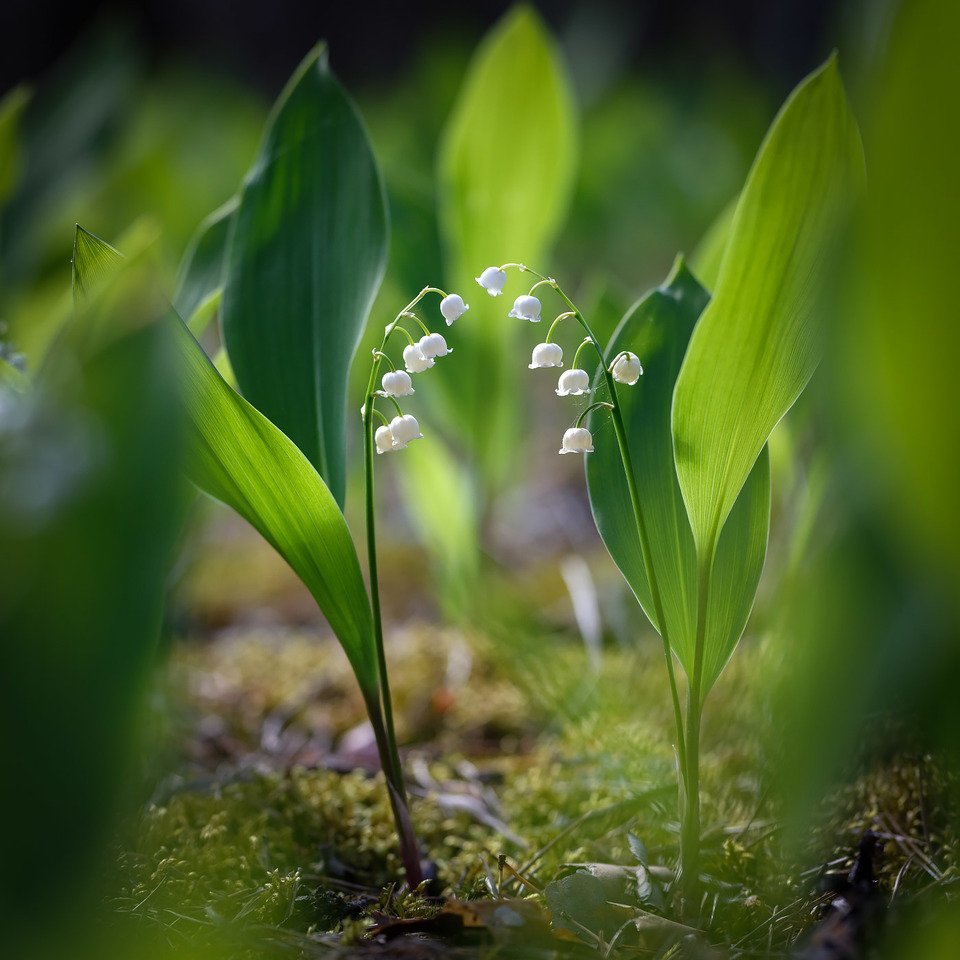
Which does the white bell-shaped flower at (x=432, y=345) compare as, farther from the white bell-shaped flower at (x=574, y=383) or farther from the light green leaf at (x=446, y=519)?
the light green leaf at (x=446, y=519)

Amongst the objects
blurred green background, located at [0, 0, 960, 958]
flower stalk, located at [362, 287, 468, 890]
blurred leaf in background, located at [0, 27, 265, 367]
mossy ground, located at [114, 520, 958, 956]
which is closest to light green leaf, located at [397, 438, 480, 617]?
blurred green background, located at [0, 0, 960, 958]

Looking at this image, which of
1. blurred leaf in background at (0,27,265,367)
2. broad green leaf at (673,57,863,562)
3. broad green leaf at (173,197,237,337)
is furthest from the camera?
blurred leaf in background at (0,27,265,367)

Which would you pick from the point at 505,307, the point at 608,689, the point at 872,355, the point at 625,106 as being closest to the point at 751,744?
the point at 608,689

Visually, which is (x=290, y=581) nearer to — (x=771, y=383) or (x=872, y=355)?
(x=771, y=383)

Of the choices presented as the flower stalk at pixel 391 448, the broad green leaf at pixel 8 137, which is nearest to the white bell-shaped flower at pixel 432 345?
the flower stalk at pixel 391 448

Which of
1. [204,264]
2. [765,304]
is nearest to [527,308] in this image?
[765,304]

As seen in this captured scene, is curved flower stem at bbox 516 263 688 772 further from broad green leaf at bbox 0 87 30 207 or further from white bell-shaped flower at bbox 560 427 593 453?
broad green leaf at bbox 0 87 30 207

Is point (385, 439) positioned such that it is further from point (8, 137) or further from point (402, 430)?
point (8, 137)
